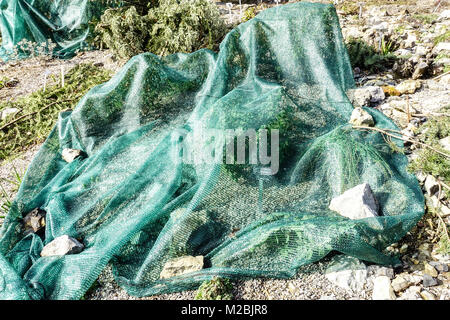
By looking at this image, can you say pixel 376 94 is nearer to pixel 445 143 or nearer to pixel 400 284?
pixel 445 143

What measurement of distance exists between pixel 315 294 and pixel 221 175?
0.90 metres

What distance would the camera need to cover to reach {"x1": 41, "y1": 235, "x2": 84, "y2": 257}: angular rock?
233 cm

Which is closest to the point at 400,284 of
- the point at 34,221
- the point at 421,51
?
the point at 34,221

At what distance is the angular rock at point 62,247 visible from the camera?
2.33 meters

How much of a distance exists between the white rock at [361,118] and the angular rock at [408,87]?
31.6 inches

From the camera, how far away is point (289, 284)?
2121 millimetres

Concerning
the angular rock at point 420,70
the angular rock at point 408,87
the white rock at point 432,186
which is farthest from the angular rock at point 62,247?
the angular rock at point 420,70

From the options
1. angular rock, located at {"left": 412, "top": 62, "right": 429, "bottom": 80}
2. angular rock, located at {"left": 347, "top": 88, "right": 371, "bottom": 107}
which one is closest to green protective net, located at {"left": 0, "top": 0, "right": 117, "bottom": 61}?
angular rock, located at {"left": 347, "top": 88, "right": 371, "bottom": 107}

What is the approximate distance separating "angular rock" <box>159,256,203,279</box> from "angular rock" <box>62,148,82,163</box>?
1.48m

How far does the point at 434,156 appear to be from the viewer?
8.48 ft

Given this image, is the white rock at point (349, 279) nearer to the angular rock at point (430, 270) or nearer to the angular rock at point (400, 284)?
the angular rock at point (400, 284)

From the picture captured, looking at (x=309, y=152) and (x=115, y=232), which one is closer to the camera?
(x=115, y=232)
